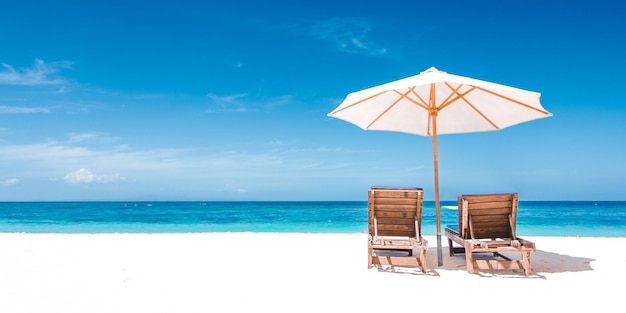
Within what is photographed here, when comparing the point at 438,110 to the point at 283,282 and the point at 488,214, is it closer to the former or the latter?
the point at 488,214

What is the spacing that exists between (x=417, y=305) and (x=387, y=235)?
6.57ft

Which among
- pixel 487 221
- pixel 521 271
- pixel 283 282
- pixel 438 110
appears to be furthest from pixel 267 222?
pixel 283 282

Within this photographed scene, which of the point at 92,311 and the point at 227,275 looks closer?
the point at 92,311

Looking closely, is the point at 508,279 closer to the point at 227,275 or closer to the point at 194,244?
the point at 227,275

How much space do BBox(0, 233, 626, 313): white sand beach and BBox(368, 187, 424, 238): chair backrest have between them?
1.75ft

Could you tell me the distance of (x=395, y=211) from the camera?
17.8ft

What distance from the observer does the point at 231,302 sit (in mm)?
3615

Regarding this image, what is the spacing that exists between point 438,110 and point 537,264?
2.44 meters

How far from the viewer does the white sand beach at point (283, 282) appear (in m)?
3.53

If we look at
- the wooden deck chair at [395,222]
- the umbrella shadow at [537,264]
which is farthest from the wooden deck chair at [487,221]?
the wooden deck chair at [395,222]

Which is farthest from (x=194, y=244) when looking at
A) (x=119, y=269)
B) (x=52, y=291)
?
(x=52, y=291)

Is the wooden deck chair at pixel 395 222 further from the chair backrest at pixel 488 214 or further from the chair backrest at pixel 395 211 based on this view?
the chair backrest at pixel 488 214

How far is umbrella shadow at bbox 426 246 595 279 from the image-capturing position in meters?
4.96

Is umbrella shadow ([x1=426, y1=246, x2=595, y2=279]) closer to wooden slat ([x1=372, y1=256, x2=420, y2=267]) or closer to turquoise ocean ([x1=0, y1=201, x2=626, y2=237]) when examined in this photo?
wooden slat ([x1=372, y1=256, x2=420, y2=267])
